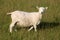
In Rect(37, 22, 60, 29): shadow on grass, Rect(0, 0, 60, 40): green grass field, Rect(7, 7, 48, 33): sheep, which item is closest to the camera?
Rect(0, 0, 60, 40): green grass field

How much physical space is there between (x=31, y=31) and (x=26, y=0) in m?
6.74

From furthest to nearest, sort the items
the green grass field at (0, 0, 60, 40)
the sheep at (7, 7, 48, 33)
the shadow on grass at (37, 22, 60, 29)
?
the shadow on grass at (37, 22, 60, 29) → the sheep at (7, 7, 48, 33) → the green grass field at (0, 0, 60, 40)

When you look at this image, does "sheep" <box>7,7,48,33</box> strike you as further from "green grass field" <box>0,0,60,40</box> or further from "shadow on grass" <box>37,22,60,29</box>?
"shadow on grass" <box>37,22,60,29</box>

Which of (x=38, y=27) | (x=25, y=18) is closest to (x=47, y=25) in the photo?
(x=38, y=27)

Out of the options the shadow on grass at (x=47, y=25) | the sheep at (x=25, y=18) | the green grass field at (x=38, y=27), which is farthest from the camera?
the shadow on grass at (x=47, y=25)

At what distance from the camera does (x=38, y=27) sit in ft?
36.0

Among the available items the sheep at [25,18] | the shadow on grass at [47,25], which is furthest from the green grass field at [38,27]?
A: the sheep at [25,18]

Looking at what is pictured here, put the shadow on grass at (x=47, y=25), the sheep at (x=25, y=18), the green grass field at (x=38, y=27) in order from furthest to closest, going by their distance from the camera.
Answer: the shadow on grass at (x=47, y=25) → the sheep at (x=25, y=18) → the green grass field at (x=38, y=27)

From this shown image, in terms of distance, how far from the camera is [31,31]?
33.9ft

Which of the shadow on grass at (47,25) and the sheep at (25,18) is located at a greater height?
the sheep at (25,18)

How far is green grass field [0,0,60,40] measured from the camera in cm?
963

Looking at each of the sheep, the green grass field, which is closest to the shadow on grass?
the green grass field

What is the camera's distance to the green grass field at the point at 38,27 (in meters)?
9.63

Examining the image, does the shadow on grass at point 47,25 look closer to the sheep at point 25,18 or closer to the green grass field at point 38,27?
the green grass field at point 38,27
